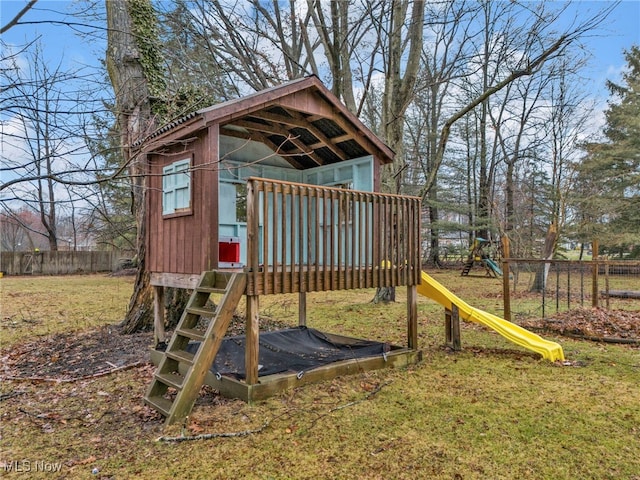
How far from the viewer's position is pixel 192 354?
163 inches

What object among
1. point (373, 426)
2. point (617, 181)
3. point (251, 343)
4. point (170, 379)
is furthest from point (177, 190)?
point (617, 181)

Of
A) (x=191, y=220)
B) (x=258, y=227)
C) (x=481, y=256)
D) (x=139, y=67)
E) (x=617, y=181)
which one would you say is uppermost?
(x=139, y=67)

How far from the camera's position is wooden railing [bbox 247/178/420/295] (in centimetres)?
427

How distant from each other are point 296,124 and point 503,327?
13.6 feet

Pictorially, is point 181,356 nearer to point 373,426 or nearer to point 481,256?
point 373,426

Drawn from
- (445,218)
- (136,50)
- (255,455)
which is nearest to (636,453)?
(255,455)

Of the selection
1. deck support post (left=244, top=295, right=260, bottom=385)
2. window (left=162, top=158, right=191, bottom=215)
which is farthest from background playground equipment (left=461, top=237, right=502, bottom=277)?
deck support post (left=244, top=295, right=260, bottom=385)

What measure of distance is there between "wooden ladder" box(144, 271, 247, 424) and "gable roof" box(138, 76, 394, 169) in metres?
1.62

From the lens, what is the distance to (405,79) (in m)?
Result: 10.6

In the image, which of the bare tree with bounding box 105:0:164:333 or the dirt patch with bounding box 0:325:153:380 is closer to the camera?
the dirt patch with bounding box 0:325:153:380

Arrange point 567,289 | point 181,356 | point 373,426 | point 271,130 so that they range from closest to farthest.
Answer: point 373,426 < point 181,356 < point 271,130 < point 567,289

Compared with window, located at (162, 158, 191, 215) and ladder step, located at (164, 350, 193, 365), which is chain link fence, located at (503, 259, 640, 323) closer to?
window, located at (162, 158, 191, 215)

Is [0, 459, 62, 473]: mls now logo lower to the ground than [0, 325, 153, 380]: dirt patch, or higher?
lower

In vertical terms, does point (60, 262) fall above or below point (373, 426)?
above
